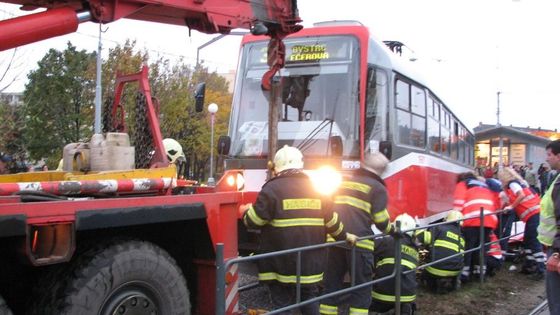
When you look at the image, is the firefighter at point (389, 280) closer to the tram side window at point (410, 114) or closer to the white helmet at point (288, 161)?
the white helmet at point (288, 161)

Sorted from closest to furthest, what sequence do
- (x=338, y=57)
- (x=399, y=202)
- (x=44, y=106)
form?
(x=338, y=57)
(x=399, y=202)
(x=44, y=106)

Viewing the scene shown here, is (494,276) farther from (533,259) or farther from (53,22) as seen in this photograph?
(53,22)

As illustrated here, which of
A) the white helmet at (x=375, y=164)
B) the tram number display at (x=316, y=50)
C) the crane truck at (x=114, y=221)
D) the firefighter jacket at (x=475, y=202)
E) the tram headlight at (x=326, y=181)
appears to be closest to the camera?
the crane truck at (x=114, y=221)

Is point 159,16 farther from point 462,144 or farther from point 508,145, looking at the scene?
point 508,145

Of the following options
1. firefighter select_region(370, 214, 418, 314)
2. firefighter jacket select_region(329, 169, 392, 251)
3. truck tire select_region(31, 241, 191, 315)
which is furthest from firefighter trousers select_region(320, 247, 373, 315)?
truck tire select_region(31, 241, 191, 315)

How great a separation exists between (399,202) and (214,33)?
453 cm

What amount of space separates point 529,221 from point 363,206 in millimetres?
4819

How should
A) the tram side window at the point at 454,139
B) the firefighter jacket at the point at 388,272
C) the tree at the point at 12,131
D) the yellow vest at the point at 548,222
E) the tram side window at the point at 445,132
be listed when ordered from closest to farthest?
the yellow vest at the point at 548,222 → the firefighter jacket at the point at 388,272 → the tram side window at the point at 445,132 → the tram side window at the point at 454,139 → the tree at the point at 12,131

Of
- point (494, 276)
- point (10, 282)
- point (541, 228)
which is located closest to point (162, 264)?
point (10, 282)

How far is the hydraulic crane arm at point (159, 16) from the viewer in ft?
12.5

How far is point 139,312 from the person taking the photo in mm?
3705

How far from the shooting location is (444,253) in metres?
7.13

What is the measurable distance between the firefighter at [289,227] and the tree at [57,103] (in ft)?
53.3

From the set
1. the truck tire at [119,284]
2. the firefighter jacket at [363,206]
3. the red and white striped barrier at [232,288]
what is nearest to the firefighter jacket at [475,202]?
the firefighter jacket at [363,206]
